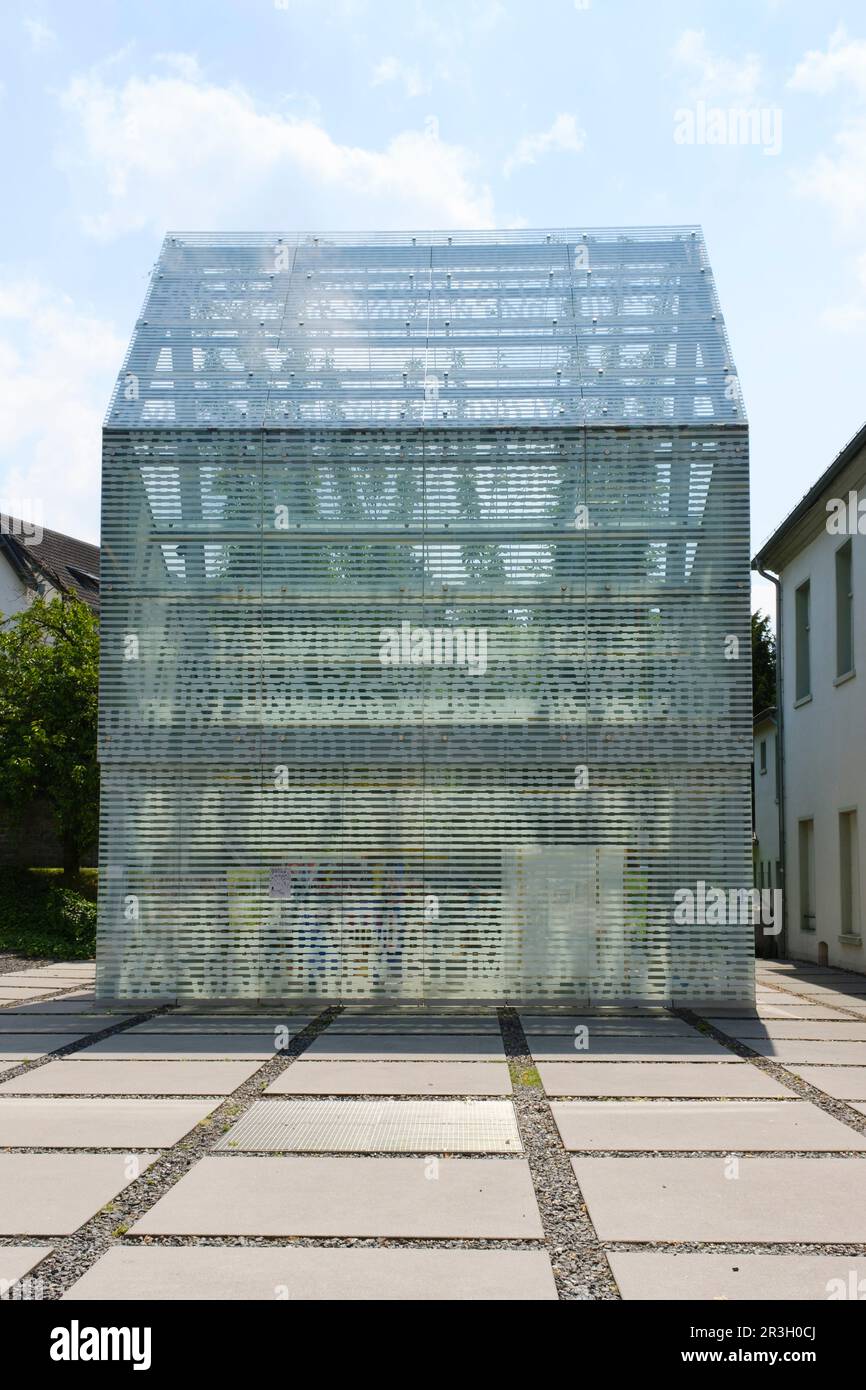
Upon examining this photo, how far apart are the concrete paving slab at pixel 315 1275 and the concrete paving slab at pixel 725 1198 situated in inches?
20.8

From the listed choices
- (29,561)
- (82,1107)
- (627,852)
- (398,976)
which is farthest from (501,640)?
(29,561)

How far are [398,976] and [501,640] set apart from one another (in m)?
2.80

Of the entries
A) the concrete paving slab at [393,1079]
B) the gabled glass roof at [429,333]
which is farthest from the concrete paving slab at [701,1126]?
the gabled glass roof at [429,333]

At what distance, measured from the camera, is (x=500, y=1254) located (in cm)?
401

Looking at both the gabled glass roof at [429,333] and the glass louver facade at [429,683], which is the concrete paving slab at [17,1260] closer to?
the glass louver facade at [429,683]

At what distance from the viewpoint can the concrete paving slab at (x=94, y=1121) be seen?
5.60 m

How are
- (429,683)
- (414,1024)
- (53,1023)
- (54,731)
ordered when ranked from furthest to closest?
(54,731), (429,683), (53,1023), (414,1024)

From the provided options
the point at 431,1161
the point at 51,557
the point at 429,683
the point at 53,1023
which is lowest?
the point at 53,1023

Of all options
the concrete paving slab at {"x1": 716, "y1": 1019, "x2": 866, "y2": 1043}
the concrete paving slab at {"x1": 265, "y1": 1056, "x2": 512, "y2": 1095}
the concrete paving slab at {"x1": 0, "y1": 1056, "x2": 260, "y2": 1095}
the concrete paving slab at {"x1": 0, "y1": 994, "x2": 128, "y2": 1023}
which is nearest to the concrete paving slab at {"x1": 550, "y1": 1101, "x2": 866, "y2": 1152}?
the concrete paving slab at {"x1": 265, "y1": 1056, "x2": 512, "y2": 1095}

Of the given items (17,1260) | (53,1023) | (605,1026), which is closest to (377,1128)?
(17,1260)

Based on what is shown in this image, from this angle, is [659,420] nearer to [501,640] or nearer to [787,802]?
[501,640]

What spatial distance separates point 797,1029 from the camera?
953 centimetres

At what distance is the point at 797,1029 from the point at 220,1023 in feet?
14.3

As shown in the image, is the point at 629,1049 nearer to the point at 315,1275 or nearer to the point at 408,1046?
the point at 408,1046
